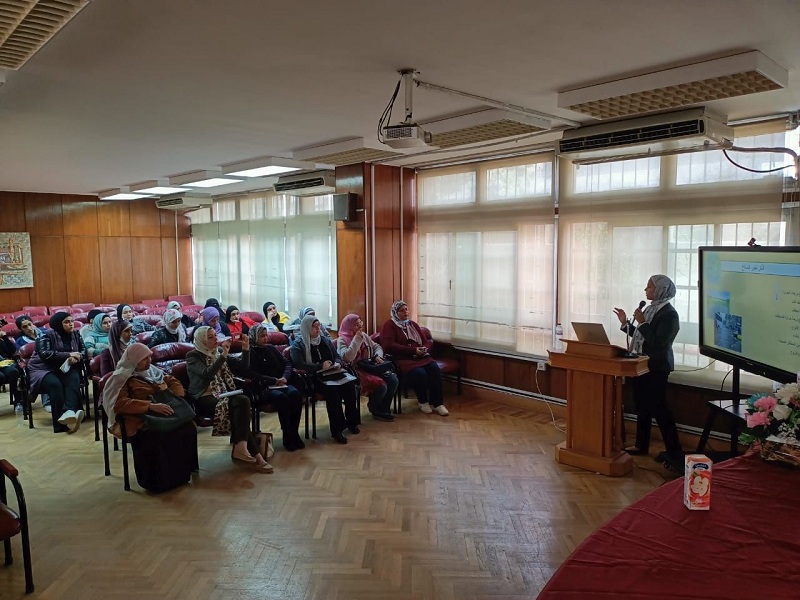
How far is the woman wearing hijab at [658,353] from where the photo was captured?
4.82 metres

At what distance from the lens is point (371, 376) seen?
20.1 feet

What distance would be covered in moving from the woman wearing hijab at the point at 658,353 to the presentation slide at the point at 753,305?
389 mm

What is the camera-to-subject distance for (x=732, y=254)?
4.06 meters

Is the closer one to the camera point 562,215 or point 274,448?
point 274,448

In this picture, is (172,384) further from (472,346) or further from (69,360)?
(472,346)

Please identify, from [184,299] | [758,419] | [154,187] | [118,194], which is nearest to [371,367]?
[758,419]

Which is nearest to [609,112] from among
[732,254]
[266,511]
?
[732,254]

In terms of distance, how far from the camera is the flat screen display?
3.46 m

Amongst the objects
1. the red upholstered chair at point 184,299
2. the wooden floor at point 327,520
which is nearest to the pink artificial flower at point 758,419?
the wooden floor at point 327,520

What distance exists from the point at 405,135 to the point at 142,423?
2.91 metres

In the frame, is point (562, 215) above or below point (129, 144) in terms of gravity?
below

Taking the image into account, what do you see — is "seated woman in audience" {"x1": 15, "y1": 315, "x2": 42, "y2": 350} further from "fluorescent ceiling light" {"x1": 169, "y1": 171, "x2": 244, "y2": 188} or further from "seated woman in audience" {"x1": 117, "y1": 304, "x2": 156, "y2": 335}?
"fluorescent ceiling light" {"x1": 169, "y1": 171, "x2": 244, "y2": 188}

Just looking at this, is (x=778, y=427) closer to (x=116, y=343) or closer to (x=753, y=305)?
(x=753, y=305)

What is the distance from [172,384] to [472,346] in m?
3.66
